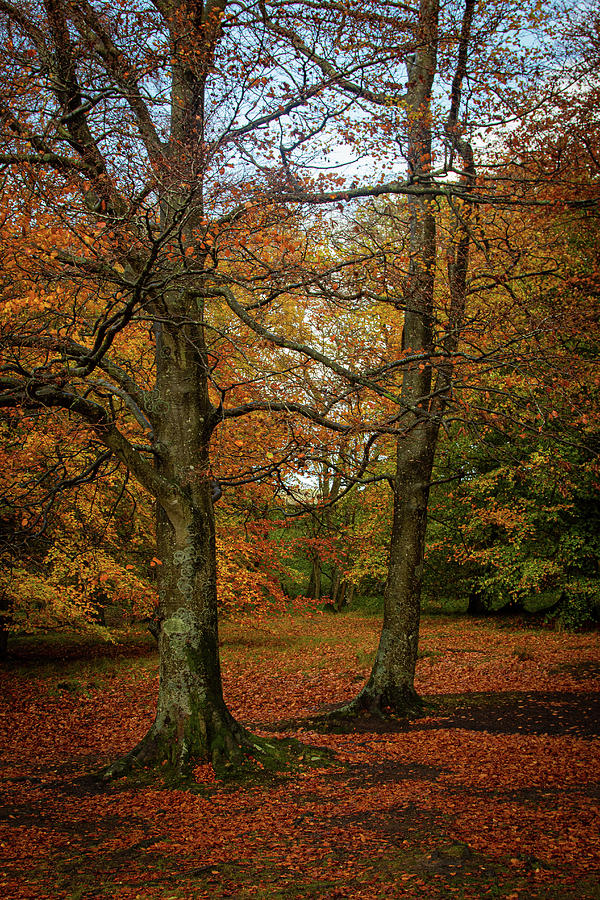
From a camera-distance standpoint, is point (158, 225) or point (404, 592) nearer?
point (158, 225)

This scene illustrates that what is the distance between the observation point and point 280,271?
6.28 m

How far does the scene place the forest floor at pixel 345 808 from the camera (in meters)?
4.56

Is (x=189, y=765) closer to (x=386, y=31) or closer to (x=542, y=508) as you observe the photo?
(x=386, y=31)

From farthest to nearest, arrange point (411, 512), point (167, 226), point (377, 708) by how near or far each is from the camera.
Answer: point (411, 512) < point (377, 708) < point (167, 226)

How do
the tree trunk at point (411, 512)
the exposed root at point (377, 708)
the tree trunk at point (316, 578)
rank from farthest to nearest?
the tree trunk at point (316, 578) < the tree trunk at point (411, 512) < the exposed root at point (377, 708)

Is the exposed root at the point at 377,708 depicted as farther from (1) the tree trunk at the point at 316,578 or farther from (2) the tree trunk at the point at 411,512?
(1) the tree trunk at the point at 316,578

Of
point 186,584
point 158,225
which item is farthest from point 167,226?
point 186,584

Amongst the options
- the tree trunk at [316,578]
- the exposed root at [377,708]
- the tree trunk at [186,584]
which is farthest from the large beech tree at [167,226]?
the tree trunk at [316,578]

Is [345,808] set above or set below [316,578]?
below

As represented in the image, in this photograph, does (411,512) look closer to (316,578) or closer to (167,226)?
(167,226)

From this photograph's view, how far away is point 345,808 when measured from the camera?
20.5 ft

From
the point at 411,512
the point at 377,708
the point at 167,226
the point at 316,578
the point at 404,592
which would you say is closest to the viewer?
the point at 167,226

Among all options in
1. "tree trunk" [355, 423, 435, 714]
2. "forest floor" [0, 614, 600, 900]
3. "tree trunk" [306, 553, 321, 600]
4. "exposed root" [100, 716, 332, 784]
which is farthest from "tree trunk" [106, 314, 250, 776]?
"tree trunk" [306, 553, 321, 600]

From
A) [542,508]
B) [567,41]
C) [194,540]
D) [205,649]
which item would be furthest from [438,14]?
[542,508]
